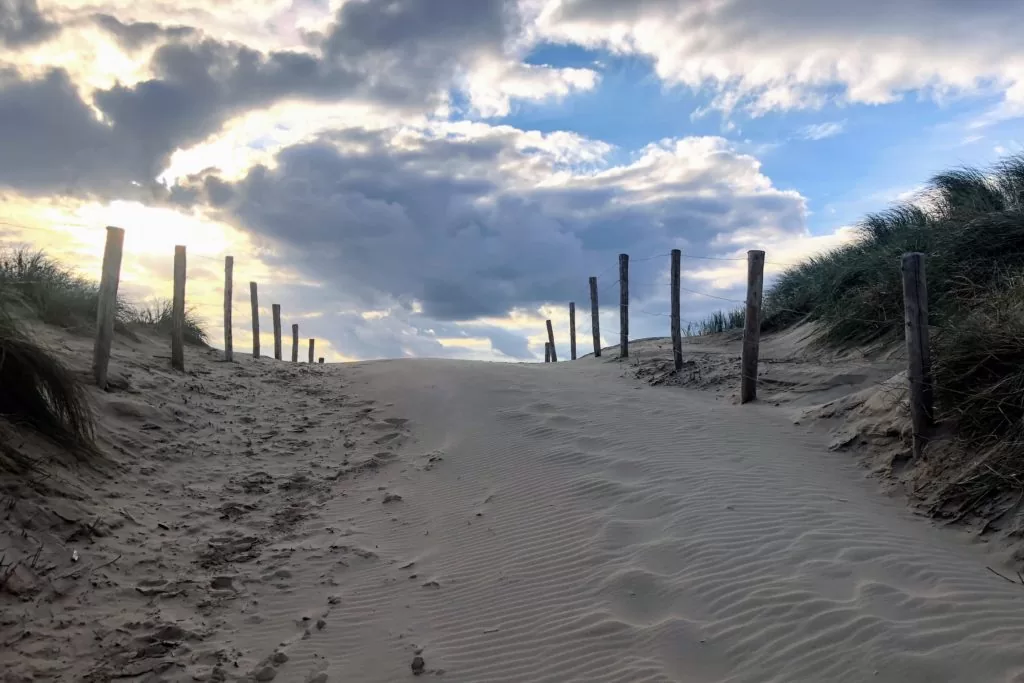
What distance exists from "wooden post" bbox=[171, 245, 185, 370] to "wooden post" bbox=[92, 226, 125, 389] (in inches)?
101

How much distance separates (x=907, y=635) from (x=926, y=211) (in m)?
13.1

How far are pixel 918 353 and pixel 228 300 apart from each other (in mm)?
15200

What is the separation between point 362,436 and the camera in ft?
31.5

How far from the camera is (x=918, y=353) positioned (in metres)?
6.46

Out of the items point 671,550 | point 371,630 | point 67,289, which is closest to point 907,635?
Answer: point 671,550

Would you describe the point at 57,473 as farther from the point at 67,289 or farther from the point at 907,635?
the point at 67,289

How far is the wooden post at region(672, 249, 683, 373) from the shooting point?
12.9m

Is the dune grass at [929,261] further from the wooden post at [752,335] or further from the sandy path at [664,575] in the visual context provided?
the sandy path at [664,575]

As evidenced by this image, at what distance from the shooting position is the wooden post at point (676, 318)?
12.9 m

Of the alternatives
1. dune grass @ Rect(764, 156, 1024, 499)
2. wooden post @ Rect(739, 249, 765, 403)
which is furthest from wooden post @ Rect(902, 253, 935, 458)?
wooden post @ Rect(739, 249, 765, 403)

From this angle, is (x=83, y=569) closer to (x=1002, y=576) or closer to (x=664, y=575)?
(x=664, y=575)

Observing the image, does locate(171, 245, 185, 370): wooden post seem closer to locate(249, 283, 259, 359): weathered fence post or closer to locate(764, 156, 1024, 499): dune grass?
locate(249, 283, 259, 359): weathered fence post

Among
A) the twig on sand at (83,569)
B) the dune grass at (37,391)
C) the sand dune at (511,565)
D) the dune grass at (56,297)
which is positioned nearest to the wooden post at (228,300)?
the dune grass at (56,297)

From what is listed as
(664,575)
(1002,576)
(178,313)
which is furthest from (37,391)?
(1002,576)
